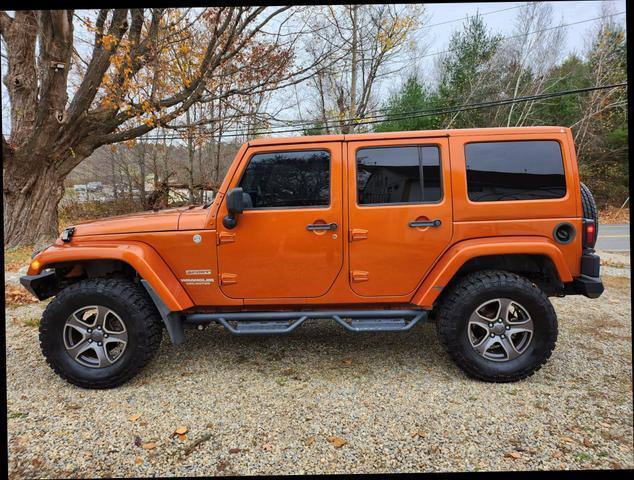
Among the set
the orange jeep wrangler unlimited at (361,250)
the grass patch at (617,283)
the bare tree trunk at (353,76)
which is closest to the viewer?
the orange jeep wrangler unlimited at (361,250)

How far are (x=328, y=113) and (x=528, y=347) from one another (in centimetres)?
1646

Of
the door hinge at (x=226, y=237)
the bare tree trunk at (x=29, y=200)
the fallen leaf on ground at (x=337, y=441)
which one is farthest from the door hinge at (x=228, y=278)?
the bare tree trunk at (x=29, y=200)

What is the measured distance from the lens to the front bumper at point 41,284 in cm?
289

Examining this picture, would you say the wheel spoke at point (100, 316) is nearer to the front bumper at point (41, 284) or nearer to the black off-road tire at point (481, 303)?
the front bumper at point (41, 284)

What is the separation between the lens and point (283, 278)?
2.92 meters

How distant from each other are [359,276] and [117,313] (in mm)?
2010

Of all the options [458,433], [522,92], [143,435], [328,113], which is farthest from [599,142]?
[143,435]

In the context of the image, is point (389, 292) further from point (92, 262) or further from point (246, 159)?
point (92, 262)

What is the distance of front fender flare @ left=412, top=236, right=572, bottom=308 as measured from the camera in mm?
2758

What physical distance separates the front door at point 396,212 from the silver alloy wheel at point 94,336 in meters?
2.02

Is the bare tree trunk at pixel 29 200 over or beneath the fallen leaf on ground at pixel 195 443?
over

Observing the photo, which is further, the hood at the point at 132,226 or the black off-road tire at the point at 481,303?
the hood at the point at 132,226

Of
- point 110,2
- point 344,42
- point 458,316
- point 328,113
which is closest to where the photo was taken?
point 110,2

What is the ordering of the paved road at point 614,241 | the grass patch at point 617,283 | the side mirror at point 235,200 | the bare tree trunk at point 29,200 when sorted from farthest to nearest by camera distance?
the paved road at point 614,241 → the bare tree trunk at point 29,200 → the grass patch at point 617,283 → the side mirror at point 235,200
